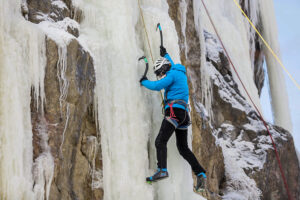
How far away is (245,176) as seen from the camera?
29.3 feet

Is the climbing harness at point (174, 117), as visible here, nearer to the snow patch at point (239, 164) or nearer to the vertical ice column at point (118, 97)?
the vertical ice column at point (118, 97)

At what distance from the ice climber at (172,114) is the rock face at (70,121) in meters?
0.75

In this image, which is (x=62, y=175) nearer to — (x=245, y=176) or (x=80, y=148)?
(x=80, y=148)

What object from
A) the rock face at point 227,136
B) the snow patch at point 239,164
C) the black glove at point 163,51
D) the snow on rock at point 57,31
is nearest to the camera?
Result: the snow on rock at point 57,31

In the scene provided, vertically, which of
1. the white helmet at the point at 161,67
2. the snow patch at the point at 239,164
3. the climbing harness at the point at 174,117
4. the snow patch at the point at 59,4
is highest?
the snow patch at the point at 59,4

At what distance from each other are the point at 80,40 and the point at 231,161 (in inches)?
189

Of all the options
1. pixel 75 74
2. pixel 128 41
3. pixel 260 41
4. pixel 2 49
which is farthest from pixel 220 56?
pixel 2 49

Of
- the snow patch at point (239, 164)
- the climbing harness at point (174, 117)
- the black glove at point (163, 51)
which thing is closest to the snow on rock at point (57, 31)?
the black glove at point (163, 51)

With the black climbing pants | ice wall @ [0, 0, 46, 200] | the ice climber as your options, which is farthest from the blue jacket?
ice wall @ [0, 0, 46, 200]

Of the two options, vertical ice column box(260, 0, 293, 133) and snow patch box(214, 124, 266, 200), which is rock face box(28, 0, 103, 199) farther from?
vertical ice column box(260, 0, 293, 133)

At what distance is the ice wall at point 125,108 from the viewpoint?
215 inches

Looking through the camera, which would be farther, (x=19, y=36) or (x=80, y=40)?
(x=80, y=40)

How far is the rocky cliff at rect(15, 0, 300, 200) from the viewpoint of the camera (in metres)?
5.16

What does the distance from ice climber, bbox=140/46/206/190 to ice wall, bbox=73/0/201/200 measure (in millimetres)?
237
